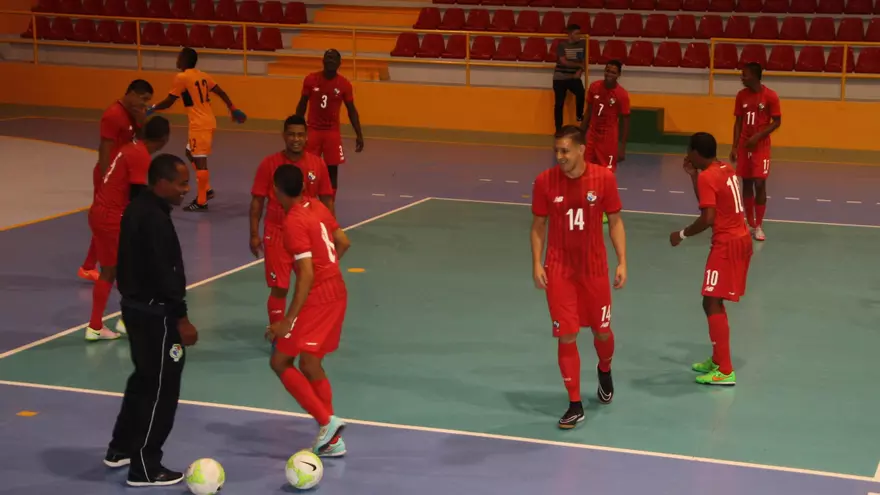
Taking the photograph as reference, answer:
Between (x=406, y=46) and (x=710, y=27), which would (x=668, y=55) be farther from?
(x=406, y=46)

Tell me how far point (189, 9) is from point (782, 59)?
13531 millimetres

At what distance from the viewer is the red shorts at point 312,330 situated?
735 cm

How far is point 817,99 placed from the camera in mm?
21828

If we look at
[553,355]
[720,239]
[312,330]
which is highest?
[720,239]

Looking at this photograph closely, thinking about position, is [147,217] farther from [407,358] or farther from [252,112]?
[252,112]

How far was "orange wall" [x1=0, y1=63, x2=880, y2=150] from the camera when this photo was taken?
21.2m

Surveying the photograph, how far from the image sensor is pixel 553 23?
24859 mm

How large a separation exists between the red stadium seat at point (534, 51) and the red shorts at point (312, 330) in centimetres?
1758

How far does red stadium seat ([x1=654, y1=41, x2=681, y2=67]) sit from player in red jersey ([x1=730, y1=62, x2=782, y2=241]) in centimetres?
938

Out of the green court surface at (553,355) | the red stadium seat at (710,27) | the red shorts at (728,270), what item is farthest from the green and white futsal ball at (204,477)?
the red stadium seat at (710,27)

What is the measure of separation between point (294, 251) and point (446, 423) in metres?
1.92

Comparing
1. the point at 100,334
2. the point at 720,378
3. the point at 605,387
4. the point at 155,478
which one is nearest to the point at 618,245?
the point at 605,387

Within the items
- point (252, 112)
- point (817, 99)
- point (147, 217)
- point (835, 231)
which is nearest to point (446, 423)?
point (147, 217)

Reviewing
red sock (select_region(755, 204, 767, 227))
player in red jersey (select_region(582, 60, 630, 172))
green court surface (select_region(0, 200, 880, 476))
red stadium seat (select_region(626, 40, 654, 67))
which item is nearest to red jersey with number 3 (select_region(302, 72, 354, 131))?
green court surface (select_region(0, 200, 880, 476))
